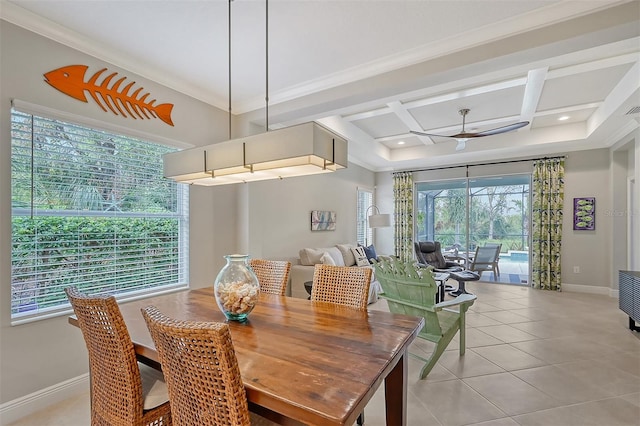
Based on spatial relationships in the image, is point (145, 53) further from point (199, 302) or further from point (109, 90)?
point (199, 302)

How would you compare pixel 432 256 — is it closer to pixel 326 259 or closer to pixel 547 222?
pixel 547 222

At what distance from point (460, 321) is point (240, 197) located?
9.39 ft

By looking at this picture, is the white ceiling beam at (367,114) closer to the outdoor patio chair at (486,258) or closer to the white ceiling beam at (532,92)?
the white ceiling beam at (532,92)

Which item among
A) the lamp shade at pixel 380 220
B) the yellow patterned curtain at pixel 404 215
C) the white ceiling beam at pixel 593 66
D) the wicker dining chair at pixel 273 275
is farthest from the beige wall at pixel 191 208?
the white ceiling beam at pixel 593 66

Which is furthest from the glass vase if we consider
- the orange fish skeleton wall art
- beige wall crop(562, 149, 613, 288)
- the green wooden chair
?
beige wall crop(562, 149, 613, 288)

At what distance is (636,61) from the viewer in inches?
123

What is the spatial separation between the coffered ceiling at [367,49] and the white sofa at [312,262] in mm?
2173

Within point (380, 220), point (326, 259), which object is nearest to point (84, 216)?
point (326, 259)

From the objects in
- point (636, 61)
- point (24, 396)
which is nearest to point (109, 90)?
point (24, 396)

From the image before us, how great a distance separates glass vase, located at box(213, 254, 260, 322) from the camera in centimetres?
168

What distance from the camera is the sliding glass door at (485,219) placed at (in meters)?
6.52

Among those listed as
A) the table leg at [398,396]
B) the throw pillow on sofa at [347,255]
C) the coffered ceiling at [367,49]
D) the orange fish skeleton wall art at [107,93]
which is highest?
the coffered ceiling at [367,49]

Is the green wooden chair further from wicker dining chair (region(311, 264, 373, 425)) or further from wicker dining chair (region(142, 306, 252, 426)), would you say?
wicker dining chair (region(142, 306, 252, 426))

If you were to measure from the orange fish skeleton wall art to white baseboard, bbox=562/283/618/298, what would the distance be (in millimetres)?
7313
